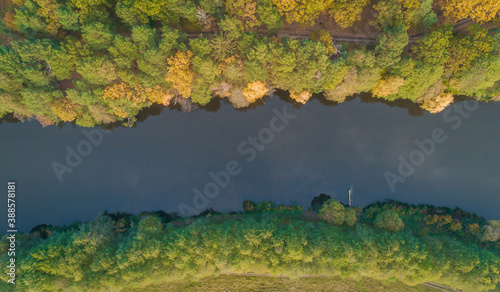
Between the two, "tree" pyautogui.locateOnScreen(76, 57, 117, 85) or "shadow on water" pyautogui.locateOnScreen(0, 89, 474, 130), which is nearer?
"tree" pyautogui.locateOnScreen(76, 57, 117, 85)

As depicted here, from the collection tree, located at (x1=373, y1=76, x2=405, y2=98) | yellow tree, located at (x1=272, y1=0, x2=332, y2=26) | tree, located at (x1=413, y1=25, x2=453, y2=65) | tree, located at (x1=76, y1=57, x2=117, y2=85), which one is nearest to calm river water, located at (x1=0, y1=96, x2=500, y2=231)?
tree, located at (x1=373, y1=76, x2=405, y2=98)

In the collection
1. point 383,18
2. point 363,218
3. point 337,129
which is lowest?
point 363,218

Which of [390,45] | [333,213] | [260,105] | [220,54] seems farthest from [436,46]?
[220,54]

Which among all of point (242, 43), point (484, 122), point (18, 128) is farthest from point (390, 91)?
point (18, 128)

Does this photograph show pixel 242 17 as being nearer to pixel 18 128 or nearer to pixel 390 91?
pixel 390 91
